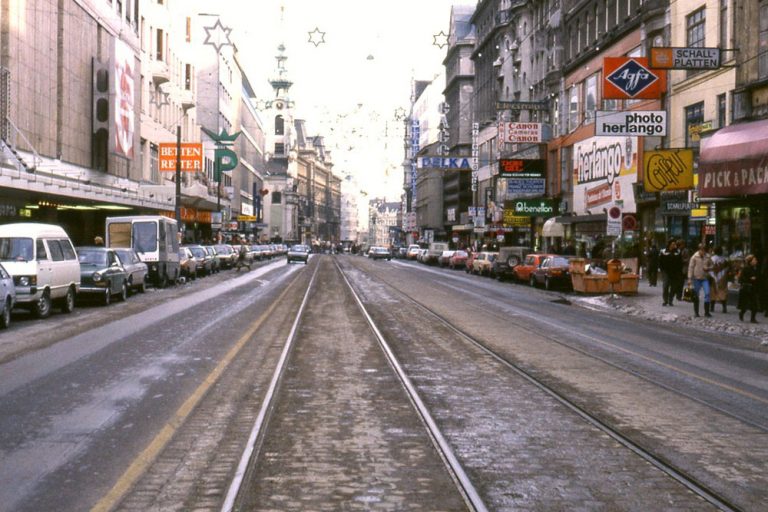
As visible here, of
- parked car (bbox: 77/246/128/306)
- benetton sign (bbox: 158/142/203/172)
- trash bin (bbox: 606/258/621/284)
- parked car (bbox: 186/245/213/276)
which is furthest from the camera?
benetton sign (bbox: 158/142/203/172)

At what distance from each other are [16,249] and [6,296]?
3433 millimetres

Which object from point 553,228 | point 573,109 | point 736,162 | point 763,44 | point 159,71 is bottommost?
point 553,228

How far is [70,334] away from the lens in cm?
1780

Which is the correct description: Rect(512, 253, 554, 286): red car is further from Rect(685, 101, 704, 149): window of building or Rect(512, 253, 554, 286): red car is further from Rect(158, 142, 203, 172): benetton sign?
Rect(158, 142, 203, 172): benetton sign

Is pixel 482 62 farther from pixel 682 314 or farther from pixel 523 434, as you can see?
pixel 523 434

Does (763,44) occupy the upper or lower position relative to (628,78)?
upper

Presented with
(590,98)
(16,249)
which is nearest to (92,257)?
(16,249)

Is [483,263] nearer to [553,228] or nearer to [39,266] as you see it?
[553,228]

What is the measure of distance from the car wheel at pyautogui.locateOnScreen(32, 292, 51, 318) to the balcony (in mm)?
43635

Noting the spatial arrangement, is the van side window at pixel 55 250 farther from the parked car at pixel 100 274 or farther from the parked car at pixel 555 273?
the parked car at pixel 555 273

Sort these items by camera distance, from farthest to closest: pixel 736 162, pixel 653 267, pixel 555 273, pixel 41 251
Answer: pixel 555 273, pixel 653 267, pixel 736 162, pixel 41 251

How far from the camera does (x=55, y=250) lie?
2306cm

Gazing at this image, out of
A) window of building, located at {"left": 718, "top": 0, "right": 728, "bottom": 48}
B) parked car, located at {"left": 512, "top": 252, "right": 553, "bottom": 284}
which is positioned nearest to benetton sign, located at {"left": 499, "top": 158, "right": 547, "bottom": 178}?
parked car, located at {"left": 512, "top": 252, "right": 553, "bottom": 284}

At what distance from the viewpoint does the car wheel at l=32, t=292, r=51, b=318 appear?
21453 millimetres
